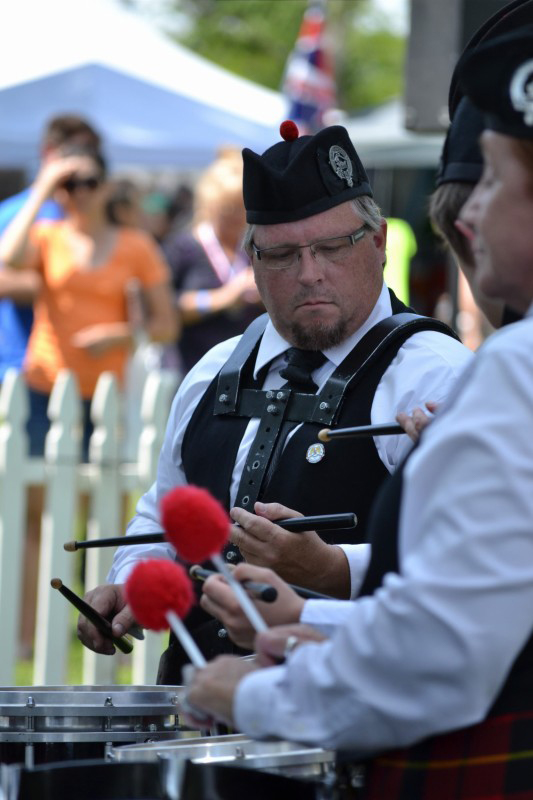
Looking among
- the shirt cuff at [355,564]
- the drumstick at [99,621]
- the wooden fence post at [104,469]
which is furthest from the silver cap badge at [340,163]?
the wooden fence post at [104,469]

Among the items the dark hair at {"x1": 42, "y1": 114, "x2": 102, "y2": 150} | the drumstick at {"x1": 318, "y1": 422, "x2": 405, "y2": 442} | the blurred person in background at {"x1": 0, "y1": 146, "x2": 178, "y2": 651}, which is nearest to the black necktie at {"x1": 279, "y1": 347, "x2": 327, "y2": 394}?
the drumstick at {"x1": 318, "y1": 422, "x2": 405, "y2": 442}

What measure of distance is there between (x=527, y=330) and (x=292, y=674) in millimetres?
586

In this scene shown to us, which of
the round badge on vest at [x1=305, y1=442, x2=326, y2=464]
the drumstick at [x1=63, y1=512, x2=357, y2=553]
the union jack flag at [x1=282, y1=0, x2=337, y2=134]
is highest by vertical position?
the union jack flag at [x1=282, y1=0, x2=337, y2=134]

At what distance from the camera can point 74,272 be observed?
695cm

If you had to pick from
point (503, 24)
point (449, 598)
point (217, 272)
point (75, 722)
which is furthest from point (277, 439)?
point (217, 272)

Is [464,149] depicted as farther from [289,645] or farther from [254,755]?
[254,755]

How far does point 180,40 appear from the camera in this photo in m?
32.7

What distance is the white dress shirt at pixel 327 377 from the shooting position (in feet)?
10.6

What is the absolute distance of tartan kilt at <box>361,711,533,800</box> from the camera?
1.94 metres

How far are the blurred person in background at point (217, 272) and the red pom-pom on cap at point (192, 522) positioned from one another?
556 cm

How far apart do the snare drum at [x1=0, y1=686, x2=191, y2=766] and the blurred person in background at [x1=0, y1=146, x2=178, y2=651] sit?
4234 mm

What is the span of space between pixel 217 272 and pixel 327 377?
14.8ft

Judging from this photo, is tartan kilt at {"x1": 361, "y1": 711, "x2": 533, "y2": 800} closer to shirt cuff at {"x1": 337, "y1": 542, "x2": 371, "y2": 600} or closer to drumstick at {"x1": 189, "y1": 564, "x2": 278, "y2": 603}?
drumstick at {"x1": 189, "y1": 564, "x2": 278, "y2": 603}

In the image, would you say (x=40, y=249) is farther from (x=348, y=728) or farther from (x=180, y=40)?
(x=180, y=40)
